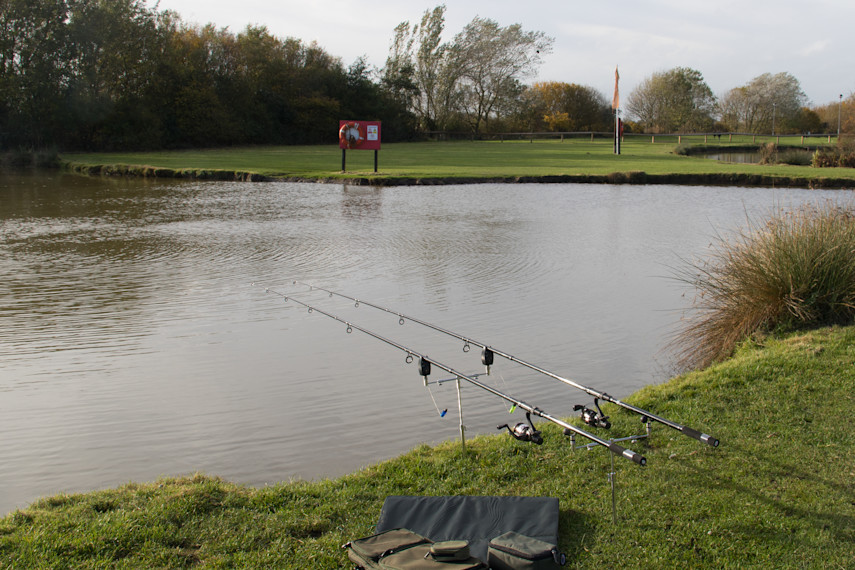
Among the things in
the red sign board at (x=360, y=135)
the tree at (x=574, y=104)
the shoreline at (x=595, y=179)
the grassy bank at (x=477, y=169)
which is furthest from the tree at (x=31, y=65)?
the tree at (x=574, y=104)

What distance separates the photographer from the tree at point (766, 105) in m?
68.8

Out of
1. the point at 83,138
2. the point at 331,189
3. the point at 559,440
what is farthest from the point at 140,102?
the point at 559,440

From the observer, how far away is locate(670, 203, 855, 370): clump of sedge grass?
6930 millimetres

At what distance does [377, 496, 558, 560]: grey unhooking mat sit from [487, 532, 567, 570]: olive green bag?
0.42ft

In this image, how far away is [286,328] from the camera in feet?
27.0

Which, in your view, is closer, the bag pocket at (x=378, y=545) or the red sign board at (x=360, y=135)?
the bag pocket at (x=378, y=545)

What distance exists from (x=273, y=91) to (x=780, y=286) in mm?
50416

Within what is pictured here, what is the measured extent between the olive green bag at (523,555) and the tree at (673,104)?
231 ft

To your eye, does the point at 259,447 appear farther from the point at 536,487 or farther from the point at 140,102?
the point at 140,102

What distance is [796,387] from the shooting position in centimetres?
546

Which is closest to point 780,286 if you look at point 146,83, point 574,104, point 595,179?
point 595,179

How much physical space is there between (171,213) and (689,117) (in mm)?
60785

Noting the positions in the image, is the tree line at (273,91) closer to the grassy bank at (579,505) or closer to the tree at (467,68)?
the tree at (467,68)

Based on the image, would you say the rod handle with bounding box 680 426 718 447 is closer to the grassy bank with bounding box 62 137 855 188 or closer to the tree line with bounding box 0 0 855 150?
the grassy bank with bounding box 62 137 855 188
